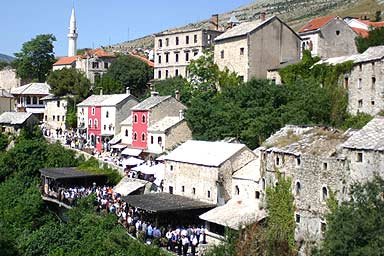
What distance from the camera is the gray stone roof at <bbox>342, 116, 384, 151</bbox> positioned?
29156 millimetres

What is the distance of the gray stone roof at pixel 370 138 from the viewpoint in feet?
95.7

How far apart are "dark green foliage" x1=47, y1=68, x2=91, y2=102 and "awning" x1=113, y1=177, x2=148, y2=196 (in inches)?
1188

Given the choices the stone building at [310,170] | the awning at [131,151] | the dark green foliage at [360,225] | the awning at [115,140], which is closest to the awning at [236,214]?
the stone building at [310,170]

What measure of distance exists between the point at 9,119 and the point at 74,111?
26.8 feet

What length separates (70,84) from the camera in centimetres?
7825

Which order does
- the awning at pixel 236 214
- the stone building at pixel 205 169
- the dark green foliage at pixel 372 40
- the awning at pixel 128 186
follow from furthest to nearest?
the dark green foliage at pixel 372 40
the awning at pixel 128 186
the stone building at pixel 205 169
the awning at pixel 236 214

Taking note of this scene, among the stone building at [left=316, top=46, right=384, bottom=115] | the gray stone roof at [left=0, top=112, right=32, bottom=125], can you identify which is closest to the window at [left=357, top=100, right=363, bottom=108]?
the stone building at [left=316, top=46, right=384, bottom=115]

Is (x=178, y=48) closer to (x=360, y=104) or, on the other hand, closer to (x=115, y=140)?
(x=115, y=140)

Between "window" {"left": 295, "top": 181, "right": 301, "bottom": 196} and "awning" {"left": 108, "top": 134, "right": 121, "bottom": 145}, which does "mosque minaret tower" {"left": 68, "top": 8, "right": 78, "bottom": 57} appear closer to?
"awning" {"left": 108, "top": 134, "right": 121, "bottom": 145}

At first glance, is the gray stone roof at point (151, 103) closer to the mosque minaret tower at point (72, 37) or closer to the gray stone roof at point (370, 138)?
the gray stone roof at point (370, 138)

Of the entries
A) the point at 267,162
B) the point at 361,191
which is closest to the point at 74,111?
the point at 267,162

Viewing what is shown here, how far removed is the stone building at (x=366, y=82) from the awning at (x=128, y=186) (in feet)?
56.8

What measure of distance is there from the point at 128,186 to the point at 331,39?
27058 millimetres

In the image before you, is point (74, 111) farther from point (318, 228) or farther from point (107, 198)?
point (318, 228)
